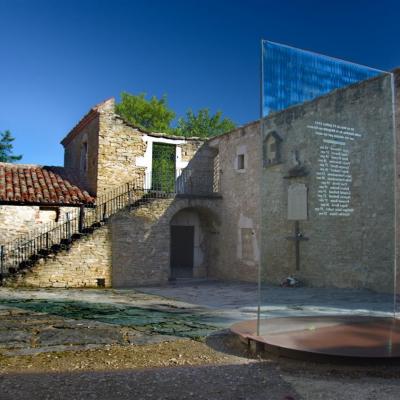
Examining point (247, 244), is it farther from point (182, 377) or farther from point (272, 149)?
point (182, 377)

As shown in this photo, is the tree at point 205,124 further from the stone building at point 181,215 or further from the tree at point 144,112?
the stone building at point 181,215

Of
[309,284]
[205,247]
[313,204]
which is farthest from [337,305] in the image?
[205,247]

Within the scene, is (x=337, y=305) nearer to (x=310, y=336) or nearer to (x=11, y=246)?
(x=310, y=336)

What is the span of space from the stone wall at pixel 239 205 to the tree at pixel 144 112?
46.5 feet

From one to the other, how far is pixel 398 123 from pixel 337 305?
16.7 ft

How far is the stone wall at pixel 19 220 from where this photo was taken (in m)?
14.2

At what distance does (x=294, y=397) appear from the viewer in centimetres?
361

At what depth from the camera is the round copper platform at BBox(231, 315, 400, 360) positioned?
15.2ft

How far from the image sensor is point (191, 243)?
18703mm

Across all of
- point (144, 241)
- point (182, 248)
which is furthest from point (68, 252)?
point (182, 248)

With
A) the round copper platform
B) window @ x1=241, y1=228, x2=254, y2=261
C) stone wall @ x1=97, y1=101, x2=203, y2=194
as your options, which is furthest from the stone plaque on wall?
stone wall @ x1=97, y1=101, x2=203, y2=194

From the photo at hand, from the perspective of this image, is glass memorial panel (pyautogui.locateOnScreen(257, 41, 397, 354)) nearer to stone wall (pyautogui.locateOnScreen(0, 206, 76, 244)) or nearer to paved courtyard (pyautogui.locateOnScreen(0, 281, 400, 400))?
paved courtyard (pyautogui.locateOnScreen(0, 281, 400, 400))

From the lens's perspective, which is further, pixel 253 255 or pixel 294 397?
pixel 253 255

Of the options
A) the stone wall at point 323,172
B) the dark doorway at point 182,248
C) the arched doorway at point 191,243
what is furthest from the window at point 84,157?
the stone wall at point 323,172
